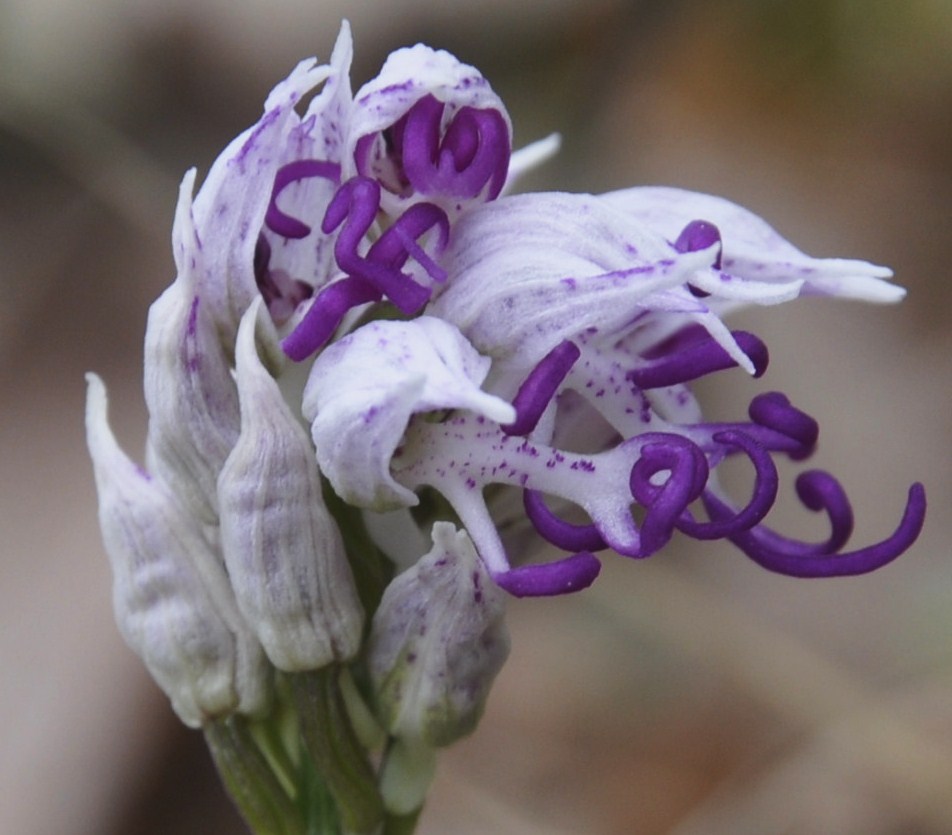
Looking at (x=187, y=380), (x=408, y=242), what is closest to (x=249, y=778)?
(x=187, y=380)

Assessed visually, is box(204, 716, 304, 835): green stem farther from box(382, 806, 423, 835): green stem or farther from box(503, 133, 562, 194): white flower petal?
box(503, 133, 562, 194): white flower petal

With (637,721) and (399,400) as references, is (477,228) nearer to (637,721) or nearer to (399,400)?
(399,400)

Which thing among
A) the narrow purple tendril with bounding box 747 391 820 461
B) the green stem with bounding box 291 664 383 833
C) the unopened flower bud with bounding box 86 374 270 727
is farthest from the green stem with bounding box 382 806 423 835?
the narrow purple tendril with bounding box 747 391 820 461

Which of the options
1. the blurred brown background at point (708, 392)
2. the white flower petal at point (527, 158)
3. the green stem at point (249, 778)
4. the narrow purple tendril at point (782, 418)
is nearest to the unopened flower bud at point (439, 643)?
the green stem at point (249, 778)

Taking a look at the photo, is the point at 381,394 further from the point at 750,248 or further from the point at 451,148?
the point at 750,248

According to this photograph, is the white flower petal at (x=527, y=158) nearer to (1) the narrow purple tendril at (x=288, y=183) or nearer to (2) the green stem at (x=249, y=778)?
(1) the narrow purple tendril at (x=288, y=183)
